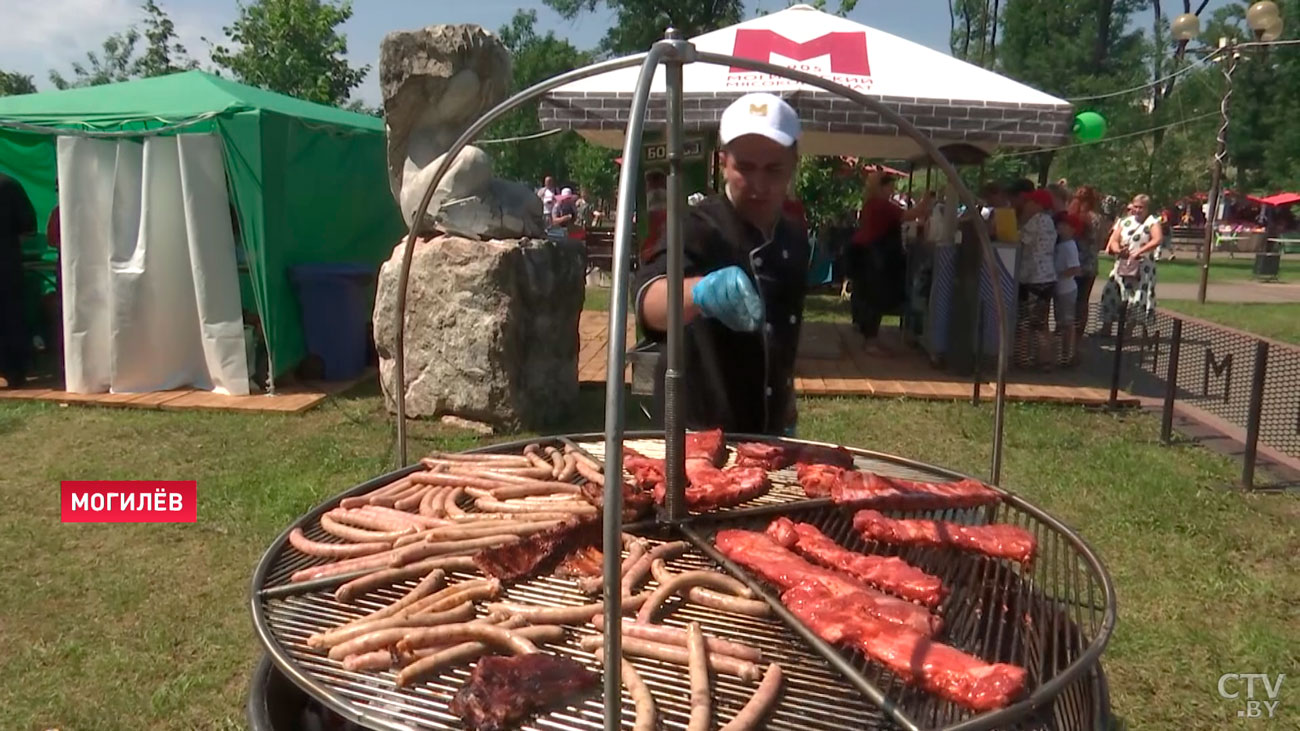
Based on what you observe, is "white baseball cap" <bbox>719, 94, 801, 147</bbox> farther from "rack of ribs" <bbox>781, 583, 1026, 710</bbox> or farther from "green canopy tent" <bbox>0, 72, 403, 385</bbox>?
"green canopy tent" <bbox>0, 72, 403, 385</bbox>

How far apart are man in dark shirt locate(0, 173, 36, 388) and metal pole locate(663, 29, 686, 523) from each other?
304 inches

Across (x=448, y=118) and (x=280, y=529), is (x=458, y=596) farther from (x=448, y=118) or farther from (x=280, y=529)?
(x=448, y=118)

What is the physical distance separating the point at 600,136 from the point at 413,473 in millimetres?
7574

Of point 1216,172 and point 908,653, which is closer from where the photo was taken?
point 908,653

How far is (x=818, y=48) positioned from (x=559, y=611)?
6.98 metres

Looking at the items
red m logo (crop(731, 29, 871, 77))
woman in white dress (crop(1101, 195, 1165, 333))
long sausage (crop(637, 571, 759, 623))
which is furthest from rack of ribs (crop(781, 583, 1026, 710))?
woman in white dress (crop(1101, 195, 1165, 333))

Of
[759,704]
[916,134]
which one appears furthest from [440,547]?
[916,134]

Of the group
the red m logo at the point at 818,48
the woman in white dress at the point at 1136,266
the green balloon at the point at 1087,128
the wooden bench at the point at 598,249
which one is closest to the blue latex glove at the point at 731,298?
the red m logo at the point at 818,48

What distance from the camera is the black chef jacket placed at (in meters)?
2.66

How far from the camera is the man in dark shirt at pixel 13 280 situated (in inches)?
296

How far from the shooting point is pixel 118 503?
521 cm

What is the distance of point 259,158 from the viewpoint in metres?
7.09

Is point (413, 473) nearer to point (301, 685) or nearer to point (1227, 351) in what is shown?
point (301, 685)
